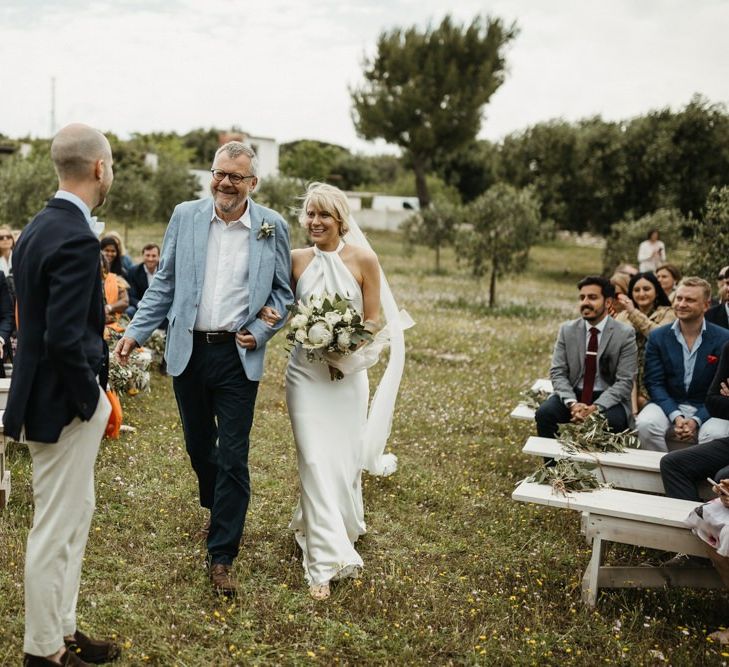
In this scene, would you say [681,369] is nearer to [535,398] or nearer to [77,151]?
[535,398]

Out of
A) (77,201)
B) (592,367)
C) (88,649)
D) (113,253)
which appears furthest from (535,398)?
(113,253)

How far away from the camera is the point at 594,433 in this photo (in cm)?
680

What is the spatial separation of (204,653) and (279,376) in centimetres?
781

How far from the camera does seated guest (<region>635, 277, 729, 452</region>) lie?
23.3ft

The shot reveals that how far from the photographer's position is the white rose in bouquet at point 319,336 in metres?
5.12

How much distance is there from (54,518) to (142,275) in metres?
8.67

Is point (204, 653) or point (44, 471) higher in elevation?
point (44, 471)

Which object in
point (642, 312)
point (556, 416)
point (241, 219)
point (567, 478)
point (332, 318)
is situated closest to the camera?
point (241, 219)

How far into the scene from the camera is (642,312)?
9.34 metres

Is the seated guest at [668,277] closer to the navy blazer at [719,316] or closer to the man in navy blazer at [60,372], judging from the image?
the navy blazer at [719,316]

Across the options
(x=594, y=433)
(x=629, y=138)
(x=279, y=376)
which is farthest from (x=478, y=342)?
(x=629, y=138)

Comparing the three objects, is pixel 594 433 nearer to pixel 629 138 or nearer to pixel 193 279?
pixel 193 279

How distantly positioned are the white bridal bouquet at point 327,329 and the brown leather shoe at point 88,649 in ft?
6.91

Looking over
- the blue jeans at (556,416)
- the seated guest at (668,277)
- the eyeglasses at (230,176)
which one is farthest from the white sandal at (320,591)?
the seated guest at (668,277)
